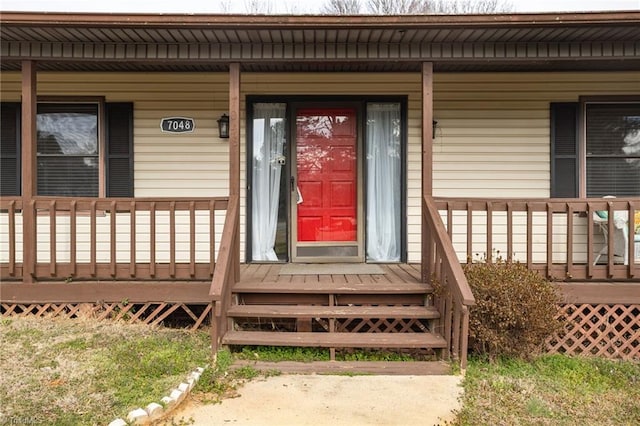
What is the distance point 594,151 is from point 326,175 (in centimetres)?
314

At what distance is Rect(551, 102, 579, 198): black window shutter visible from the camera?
5.35 meters

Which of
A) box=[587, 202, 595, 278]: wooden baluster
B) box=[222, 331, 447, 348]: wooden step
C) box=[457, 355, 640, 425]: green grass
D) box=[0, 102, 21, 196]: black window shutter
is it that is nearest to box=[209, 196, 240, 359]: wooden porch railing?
box=[222, 331, 447, 348]: wooden step

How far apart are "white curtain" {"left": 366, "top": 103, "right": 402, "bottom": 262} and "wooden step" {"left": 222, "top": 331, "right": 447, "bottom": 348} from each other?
72.2 inches

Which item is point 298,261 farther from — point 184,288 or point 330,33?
point 330,33

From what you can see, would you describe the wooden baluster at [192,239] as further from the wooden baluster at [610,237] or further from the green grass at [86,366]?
the wooden baluster at [610,237]

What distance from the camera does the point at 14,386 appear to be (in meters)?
2.95

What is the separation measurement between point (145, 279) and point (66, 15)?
92.6 inches

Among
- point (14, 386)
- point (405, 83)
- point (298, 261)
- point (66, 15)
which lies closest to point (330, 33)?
point (405, 83)

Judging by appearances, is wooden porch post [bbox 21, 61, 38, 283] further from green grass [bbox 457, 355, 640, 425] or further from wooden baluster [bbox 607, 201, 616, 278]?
wooden baluster [bbox 607, 201, 616, 278]

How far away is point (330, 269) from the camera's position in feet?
16.3

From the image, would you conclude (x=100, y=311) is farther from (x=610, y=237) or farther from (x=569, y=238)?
(x=610, y=237)

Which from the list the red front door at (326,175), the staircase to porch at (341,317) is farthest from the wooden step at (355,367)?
the red front door at (326,175)

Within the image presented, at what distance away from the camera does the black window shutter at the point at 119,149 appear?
5.33m

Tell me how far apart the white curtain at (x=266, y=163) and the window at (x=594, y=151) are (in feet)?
10.6
